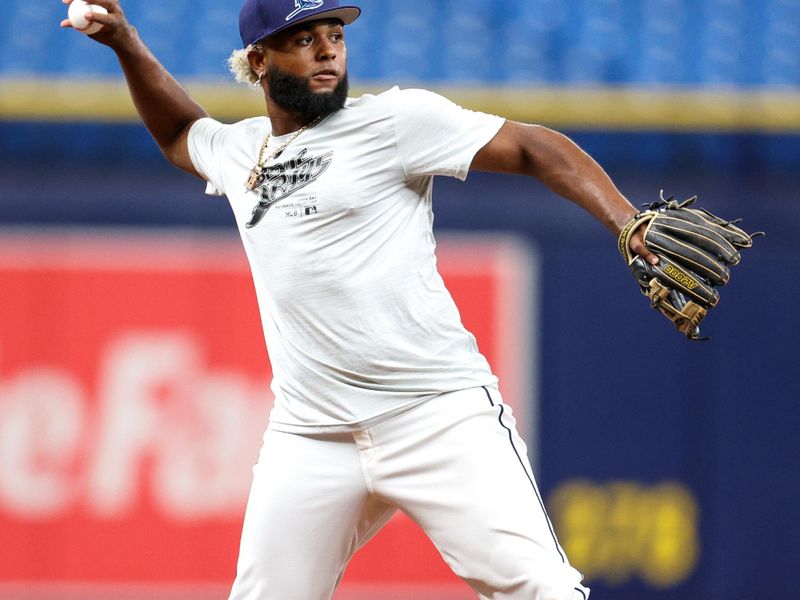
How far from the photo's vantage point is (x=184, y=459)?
6.29 metres

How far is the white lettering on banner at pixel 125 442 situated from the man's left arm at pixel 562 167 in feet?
10.7

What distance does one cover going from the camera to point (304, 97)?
345 centimetres

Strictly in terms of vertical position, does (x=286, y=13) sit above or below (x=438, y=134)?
above

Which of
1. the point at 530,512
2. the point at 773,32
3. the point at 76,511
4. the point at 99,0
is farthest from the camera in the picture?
the point at 773,32

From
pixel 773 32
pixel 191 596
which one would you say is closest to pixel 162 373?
pixel 191 596

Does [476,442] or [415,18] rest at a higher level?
[415,18]

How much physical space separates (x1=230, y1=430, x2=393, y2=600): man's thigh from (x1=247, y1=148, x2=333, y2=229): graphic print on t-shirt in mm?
606

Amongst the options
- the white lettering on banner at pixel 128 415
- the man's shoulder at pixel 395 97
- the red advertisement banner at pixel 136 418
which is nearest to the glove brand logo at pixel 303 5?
the man's shoulder at pixel 395 97

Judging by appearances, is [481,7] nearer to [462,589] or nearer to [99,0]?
[462,589]

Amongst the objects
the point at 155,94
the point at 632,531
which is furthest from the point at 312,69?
the point at 632,531

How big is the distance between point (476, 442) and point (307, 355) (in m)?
0.48

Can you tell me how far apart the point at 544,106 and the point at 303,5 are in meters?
3.00

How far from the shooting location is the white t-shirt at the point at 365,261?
3.35m

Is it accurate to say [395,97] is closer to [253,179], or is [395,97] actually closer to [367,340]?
[253,179]
